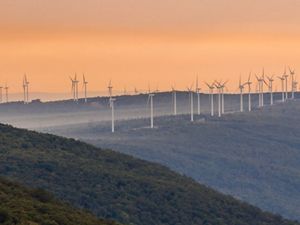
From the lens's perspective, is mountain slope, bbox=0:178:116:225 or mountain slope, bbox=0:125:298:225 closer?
mountain slope, bbox=0:178:116:225

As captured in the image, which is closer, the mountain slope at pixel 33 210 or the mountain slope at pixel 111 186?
the mountain slope at pixel 33 210

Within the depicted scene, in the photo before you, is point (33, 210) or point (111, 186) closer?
point (33, 210)

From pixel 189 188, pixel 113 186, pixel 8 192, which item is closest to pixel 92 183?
pixel 113 186

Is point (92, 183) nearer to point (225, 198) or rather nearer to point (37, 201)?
point (225, 198)

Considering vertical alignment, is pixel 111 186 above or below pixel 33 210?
below
